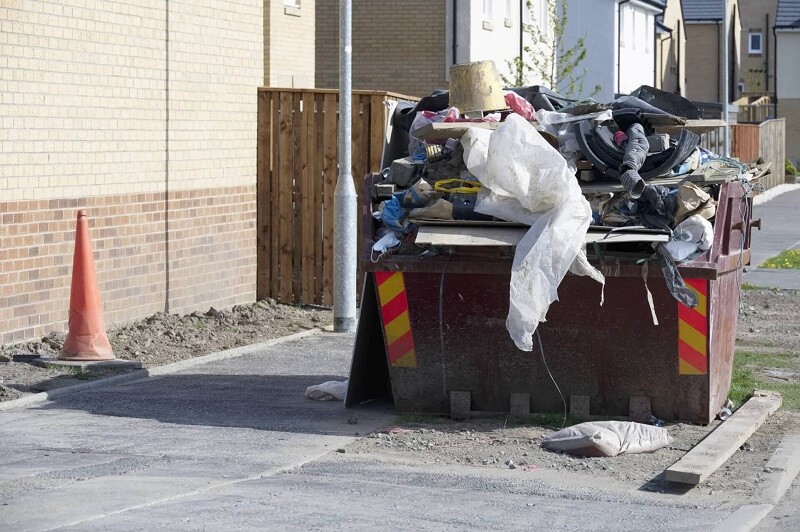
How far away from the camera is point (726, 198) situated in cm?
807

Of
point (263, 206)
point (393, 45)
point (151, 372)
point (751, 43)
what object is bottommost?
point (151, 372)

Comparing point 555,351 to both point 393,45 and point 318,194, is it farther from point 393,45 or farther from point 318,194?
point 393,45

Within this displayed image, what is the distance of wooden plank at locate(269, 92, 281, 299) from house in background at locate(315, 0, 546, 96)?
39.8 feet

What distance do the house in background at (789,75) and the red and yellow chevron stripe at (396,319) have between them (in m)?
53.7

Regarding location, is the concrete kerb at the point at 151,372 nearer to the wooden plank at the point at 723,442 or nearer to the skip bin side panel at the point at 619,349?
the skip bin side panel at the point at 619,349

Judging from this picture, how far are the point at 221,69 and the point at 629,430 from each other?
706 cm

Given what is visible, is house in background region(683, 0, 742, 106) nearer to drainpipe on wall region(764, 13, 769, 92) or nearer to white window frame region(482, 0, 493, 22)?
drainpipe on wall region(764, 13, 769, 92)

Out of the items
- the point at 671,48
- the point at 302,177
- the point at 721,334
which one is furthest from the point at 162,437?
the point at 671,48

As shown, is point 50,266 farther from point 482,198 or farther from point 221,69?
point 482,198

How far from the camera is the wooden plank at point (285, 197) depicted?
46.0ft

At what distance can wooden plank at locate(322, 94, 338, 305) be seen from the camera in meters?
13.8

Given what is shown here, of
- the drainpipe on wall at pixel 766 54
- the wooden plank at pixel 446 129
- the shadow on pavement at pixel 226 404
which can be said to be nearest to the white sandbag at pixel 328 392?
the shadow on pavement at pixel 226 404

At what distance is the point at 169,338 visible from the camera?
37.6 ft

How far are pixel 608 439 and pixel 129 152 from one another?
5918 millimetres
